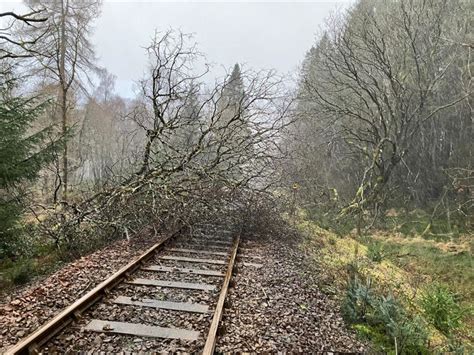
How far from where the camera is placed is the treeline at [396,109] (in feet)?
61.3

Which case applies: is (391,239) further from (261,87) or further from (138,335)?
(138,335)

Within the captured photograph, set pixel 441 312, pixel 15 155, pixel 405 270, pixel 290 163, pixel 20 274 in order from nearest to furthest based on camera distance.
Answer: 1. pixel 441 312
2. pixel 20 274
3. pixel 15 155
4. pixel 405 270
5. pixel 290 163

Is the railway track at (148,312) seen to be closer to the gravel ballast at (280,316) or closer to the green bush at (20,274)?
the gravel ballast at (280,316)

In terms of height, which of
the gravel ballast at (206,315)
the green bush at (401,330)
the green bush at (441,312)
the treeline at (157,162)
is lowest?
the green bush at (441,312)

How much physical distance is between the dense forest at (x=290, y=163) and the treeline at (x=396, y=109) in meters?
0.11

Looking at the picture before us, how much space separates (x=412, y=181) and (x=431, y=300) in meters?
16.4

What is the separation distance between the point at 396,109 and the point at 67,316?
1973 centimetres

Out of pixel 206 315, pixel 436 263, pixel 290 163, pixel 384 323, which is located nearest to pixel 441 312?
pixel 384 323

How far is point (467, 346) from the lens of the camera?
22.1 feet

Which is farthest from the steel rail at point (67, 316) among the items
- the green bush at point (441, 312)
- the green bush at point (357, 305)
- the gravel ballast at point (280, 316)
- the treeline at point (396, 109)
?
the treeline at point (396, 109)

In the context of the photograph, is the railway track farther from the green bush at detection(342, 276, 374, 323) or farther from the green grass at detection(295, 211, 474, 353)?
the green grass at detection(295, 211, 474, 353)

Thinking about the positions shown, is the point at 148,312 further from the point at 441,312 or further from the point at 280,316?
the point at 441,312

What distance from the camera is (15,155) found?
11.1m

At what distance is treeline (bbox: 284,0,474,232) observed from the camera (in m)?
18.7
